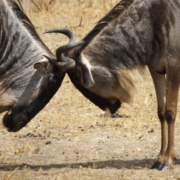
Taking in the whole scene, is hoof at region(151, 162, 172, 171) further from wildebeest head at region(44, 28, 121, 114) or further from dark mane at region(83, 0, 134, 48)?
dark mane at region(83, 0, 134, 48)

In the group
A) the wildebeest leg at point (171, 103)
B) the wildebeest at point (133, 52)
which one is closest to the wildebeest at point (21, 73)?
the wildebeest at point (133, 52)

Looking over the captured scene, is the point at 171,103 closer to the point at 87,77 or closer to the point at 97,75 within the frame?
the point at 97,75

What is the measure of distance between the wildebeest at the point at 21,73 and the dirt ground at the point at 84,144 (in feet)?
2.00

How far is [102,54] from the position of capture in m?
6.31

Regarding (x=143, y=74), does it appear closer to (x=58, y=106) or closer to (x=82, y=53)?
(x=82, y=53)

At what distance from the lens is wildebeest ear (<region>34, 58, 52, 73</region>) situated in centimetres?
559

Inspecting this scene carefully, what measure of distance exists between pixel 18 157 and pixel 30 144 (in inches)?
17.2

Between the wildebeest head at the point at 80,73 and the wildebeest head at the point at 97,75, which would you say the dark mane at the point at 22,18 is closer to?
the wildebeest head at the point at 80,73

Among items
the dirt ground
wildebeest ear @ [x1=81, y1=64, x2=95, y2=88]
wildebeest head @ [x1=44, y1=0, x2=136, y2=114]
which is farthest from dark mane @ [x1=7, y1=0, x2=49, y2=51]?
the dirt ground

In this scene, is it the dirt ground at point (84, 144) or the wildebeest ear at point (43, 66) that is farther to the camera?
the dirt ground at point (84, 144)

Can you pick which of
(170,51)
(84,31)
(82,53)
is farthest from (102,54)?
(84,31)

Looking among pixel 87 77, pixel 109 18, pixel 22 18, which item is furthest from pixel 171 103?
pixel 22 18

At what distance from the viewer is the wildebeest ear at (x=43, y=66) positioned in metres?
5.59

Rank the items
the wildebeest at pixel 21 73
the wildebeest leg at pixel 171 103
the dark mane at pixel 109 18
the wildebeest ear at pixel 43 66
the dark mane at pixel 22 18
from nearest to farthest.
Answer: the wildebeest ear at pixel 43 66 → the wildebeest at pixel 21 73 → the dark mane at pixel 22 18 → the wildebeest leg at pixel 171 103 → the dark mane at pixel 109 18
